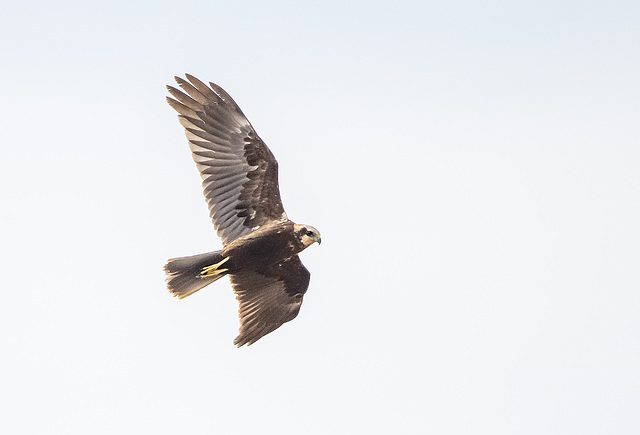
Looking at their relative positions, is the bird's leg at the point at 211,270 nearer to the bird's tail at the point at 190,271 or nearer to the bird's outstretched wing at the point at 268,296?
the bird's tail at the point at 190,271

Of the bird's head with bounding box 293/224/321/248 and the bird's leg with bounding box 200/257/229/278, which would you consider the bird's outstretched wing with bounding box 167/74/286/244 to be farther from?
the bird's leg with bounding box 200/257/229/278

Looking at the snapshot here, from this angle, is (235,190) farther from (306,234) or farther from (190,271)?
(190,271)

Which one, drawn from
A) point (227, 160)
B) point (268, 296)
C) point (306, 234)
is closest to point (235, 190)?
point (227, 160)

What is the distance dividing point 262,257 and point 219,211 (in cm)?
98

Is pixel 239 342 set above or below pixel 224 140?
below

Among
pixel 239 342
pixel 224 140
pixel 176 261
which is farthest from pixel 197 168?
pixel 239 342

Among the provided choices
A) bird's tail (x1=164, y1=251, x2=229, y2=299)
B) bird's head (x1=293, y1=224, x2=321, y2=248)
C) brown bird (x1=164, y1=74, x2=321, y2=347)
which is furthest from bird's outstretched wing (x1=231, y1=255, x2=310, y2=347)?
bird's tail (x1=164, y1=251, x2=229, y2=299)

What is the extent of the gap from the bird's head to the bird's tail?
45.2 inches

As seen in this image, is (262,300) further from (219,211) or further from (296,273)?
(219,211)

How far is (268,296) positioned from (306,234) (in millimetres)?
1440

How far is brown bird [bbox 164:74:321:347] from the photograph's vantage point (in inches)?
556

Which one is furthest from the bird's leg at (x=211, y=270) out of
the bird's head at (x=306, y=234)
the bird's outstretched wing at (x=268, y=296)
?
the bird's head at (x=306, y=234)

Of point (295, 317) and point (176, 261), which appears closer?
point (176, 261)

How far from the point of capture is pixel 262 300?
15.0m
